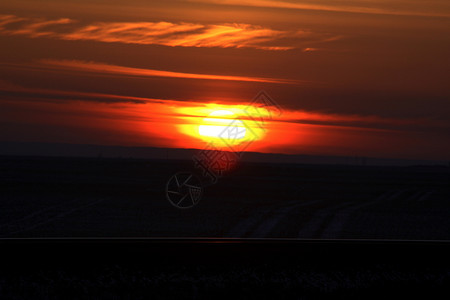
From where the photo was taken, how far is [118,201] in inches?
1775

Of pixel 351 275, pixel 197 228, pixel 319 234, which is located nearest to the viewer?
pixel 351 275

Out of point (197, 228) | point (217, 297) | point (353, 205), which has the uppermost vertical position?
point (353, 205)

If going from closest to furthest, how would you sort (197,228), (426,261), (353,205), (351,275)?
1. (351,275)
2. (426,261)
3. (197,228)
4. (353,205)

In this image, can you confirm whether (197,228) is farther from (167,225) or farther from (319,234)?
(319,234)

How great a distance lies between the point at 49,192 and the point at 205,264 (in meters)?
42.8

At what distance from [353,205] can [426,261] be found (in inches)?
1344

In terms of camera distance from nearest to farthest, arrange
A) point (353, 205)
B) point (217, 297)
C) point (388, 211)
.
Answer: point (217, 297) → point (388, 211) → point (353, 205)

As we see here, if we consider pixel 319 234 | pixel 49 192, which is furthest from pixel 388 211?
pixel 49 192

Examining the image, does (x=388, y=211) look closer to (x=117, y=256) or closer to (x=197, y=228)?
(x=197, y=228)

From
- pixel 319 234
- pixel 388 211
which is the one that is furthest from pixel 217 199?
pixel 319 234

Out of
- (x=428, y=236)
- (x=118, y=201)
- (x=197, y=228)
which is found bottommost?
(x=428, y=236)

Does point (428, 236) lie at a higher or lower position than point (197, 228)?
lower

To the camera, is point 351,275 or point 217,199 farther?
point 217,199

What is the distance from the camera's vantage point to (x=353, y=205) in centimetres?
4697
